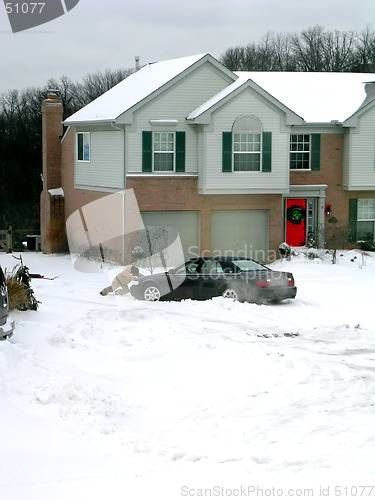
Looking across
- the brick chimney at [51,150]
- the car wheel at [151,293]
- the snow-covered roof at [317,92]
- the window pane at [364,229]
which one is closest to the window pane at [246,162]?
the snow-covered roof at [317,92]

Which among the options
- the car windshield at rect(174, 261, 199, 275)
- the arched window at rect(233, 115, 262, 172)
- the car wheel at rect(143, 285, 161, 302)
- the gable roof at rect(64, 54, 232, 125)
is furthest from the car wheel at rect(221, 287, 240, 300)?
the gable roof at rect(64, 54, 232, 125)

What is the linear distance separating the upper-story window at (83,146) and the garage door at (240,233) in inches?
231

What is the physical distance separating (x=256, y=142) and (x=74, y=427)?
820 inches

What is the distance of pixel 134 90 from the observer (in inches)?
1296

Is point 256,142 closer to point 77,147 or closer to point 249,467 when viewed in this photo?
point 77,147

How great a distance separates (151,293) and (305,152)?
13055 mm

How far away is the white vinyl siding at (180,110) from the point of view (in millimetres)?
30406

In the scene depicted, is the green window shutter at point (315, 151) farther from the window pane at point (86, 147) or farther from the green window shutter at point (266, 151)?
the window pane at point (86, 147)

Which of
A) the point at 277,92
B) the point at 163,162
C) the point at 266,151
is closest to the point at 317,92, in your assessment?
the point at 277,92

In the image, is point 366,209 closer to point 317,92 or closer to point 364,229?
point 364,229

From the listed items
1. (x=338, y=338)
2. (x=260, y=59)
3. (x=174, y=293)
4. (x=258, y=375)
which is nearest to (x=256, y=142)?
(x=174, y=293)

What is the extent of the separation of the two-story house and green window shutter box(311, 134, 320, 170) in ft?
0.13

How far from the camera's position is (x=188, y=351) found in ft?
53.2

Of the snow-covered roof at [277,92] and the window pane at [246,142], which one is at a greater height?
the snow-covered roof at [277,92]
